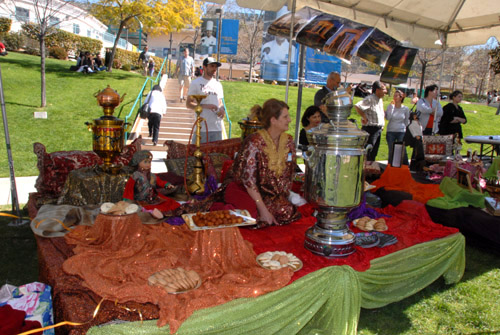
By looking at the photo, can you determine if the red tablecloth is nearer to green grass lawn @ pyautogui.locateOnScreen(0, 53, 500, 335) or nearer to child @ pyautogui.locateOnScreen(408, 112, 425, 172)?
green grass lawn @ pyautogui.locateOnScreen(0, 53, 500, 335)

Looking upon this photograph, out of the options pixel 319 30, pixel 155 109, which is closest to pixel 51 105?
pixel 155 109

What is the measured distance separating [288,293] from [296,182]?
2259mm

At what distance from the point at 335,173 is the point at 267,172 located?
0.96 metres

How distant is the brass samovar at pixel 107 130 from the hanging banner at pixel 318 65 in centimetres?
991

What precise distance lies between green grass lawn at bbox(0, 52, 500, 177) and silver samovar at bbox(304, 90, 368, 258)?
Answer: 3795 millimetres

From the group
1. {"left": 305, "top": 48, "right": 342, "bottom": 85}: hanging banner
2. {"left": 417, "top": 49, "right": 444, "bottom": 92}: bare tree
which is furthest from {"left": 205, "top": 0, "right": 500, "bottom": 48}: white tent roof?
{"left": 417, "top": 49, "right": 444, "bottom": 92}: bare tree

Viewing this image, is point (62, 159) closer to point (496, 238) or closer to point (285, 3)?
point (285, 3)

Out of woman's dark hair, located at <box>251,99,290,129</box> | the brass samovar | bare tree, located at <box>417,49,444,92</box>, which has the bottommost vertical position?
the brass samovar

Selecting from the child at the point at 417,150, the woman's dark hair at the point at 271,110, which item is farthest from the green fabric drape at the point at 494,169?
the woman's dark hair at the point at 271,110

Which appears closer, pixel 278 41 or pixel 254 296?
pixel 254 296

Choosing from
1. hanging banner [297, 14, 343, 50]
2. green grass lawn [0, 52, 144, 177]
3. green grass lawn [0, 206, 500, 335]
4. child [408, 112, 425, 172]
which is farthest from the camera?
green grass lawn [0, 52, 144, 177]

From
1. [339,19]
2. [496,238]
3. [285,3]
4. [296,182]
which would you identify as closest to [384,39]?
[339,19]

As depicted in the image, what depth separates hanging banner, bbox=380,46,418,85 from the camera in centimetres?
592

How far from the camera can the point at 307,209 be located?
3684 mm
